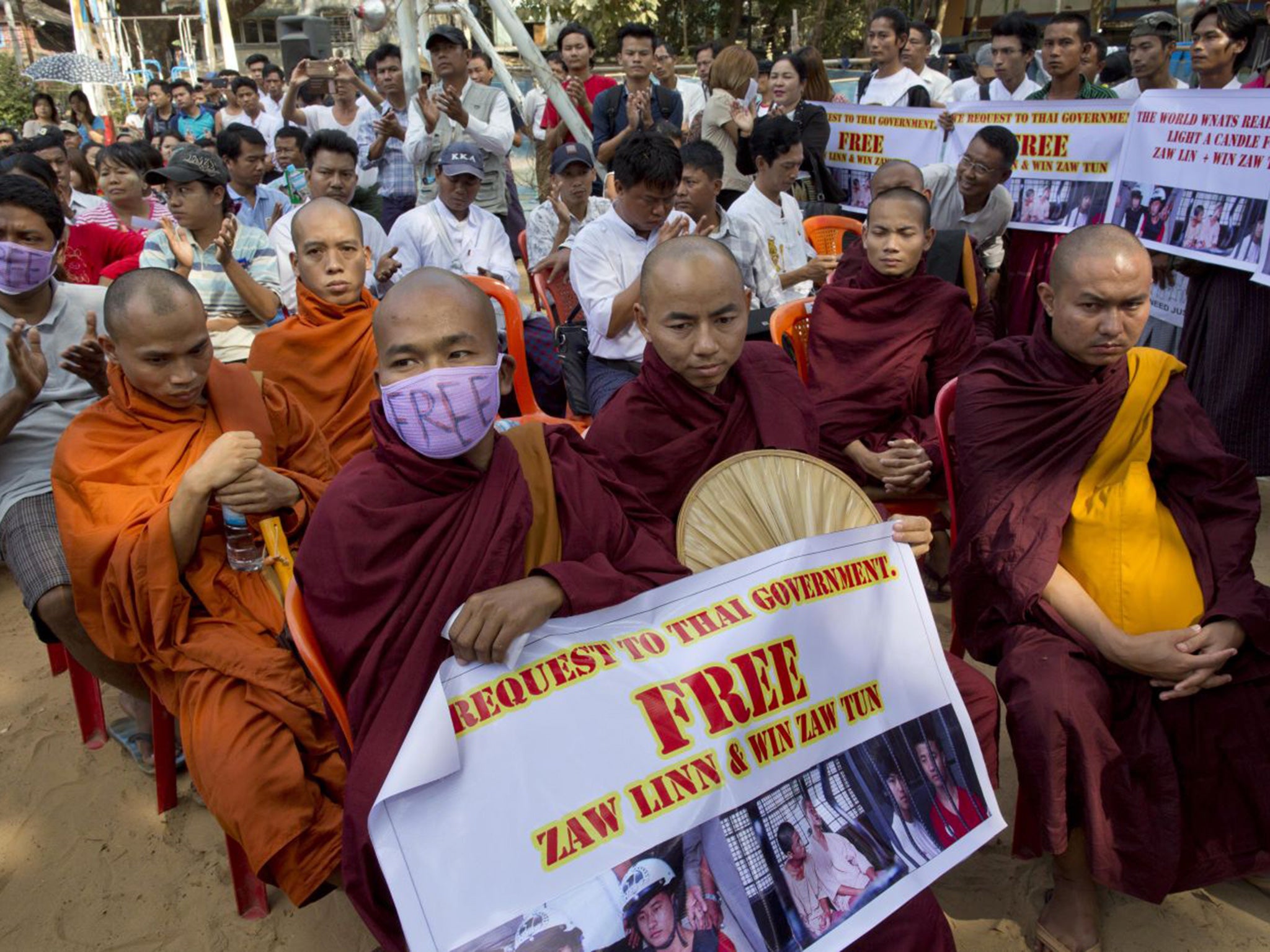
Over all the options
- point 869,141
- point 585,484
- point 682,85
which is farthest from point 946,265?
point 682,85

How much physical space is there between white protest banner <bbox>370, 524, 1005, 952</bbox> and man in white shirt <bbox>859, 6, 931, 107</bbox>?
5.85 metres

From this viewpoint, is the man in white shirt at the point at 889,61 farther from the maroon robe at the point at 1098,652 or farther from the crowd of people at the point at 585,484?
the maroon robe at the point at 1098,652

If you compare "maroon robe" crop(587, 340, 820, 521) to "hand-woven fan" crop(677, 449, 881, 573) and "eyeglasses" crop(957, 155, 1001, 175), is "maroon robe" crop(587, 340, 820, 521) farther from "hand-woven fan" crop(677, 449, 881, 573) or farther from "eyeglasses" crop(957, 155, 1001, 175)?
"eyeglasses" crop(957, 155, 1001, 175)

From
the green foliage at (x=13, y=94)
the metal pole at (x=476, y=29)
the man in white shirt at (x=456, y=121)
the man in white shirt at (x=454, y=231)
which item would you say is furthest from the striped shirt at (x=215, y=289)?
the green foliage at (x=13, y=94)

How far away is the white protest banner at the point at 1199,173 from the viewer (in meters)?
4.25

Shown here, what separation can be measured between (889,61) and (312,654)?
6730 millimetres

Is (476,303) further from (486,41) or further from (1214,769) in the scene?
(486,41)

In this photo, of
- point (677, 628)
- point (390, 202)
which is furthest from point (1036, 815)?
point (390, 202)

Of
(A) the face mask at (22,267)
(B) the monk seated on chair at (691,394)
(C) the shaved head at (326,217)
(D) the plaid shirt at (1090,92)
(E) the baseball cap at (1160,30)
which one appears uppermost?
(E) the baseball cap at (1160,30)

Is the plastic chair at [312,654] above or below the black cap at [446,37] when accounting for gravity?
below

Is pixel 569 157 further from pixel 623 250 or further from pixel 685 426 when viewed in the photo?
pixel 685 426

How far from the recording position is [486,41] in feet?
27.6

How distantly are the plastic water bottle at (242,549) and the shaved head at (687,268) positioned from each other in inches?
50.9

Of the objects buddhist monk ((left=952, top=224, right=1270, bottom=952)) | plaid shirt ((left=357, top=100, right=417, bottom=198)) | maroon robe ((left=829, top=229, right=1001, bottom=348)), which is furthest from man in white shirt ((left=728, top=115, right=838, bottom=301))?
plaid shirt ((left=357, top=100, right=417, bottom=198))
